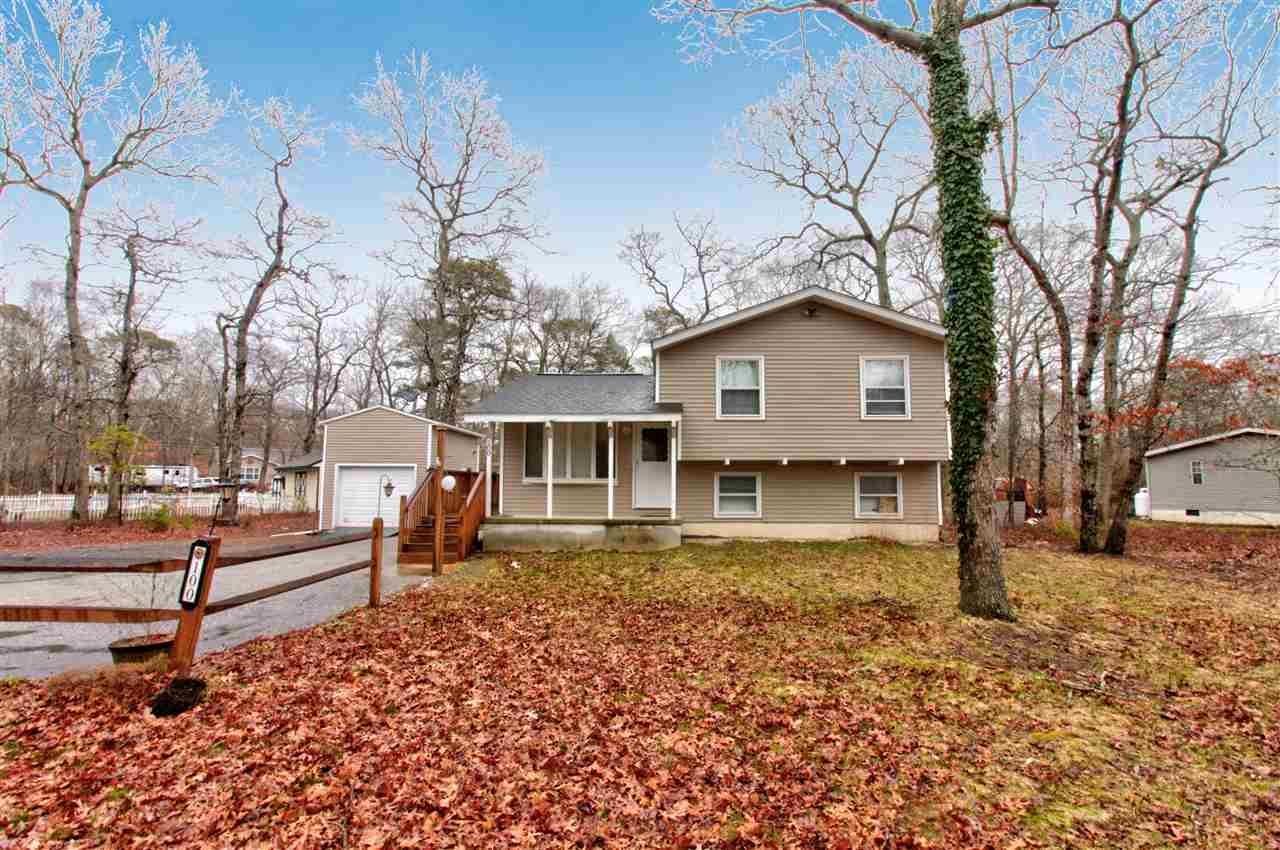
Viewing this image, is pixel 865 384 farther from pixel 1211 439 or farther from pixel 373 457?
pixel 1211 439

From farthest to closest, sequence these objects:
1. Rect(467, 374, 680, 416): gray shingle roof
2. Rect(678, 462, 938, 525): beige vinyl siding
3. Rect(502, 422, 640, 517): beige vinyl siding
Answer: Rect(678, 462, 938, 525): beige vinyl siding
Rect(502, 422, 640, 517): beige vinyl siding
Rect(467, 374, 680, 416): gray shingle roof

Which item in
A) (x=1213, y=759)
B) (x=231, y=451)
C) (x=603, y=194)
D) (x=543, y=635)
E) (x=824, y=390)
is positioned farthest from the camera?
(x=231, y=451)

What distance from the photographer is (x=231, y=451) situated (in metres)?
17.9

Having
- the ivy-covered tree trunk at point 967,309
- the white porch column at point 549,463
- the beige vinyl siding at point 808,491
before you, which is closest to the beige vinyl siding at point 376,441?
the white porch column at point 549,463

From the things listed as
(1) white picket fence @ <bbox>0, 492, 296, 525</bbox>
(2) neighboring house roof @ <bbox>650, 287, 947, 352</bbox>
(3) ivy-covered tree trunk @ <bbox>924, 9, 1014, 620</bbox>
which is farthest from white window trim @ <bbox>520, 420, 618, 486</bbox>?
(1) white picket fence @ <bbox>0, 492, 296, 525</bbox>

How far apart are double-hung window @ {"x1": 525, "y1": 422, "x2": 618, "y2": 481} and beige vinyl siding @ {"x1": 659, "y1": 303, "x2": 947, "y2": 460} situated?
1870mm

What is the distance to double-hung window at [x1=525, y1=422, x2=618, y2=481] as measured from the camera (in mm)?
13008

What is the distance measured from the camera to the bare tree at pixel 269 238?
18094 mm

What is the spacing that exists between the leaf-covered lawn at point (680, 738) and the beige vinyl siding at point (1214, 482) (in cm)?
2186

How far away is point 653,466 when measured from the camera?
13.0 metres

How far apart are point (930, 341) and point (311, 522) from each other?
67.5 ft

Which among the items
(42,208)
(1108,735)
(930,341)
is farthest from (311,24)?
(1108,735)

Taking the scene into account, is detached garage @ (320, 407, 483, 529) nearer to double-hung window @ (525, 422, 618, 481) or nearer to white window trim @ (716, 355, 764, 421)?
double-hung window @ (525, 422, 618, 481)

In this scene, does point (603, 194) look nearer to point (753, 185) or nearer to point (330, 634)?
point (753, 185)
